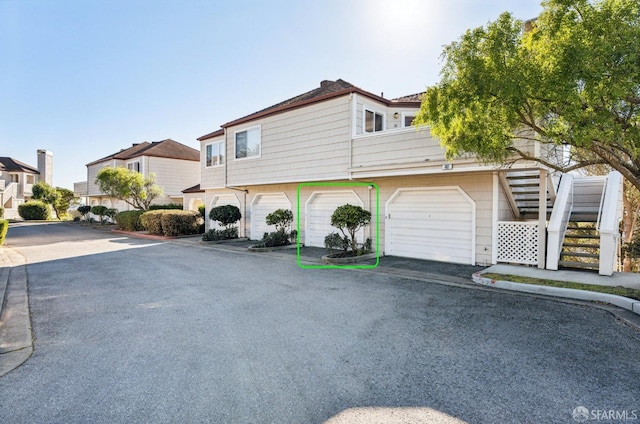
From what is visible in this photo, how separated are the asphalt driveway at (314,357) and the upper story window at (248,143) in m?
8.75

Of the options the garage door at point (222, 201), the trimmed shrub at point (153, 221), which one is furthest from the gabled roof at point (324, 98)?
the trimmed shrub at point (153, 221)

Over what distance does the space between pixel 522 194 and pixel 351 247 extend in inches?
223

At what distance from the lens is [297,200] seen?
554 inches

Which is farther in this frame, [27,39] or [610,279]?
[27,39]

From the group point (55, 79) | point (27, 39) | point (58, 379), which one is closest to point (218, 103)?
point (27, 39)

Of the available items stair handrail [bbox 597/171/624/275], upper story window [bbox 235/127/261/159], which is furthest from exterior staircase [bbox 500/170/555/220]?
upper story window [bbox 235/127/261/159]

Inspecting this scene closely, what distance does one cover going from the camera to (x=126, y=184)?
73.5ft

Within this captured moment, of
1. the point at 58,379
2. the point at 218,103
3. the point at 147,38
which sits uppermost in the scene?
the point at 147,38

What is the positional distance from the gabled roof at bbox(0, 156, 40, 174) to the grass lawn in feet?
167

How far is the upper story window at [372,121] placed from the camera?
1173 cm

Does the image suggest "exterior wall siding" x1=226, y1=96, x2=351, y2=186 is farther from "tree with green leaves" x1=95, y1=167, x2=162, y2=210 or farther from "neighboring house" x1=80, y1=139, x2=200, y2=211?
"neighboring house" x1=80, y1=139, x2=200, y2=211

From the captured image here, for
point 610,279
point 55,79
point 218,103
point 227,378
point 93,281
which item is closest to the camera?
point 227,378

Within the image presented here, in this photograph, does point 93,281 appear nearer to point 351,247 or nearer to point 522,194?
point 351,247

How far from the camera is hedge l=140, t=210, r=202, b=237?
17833mm
